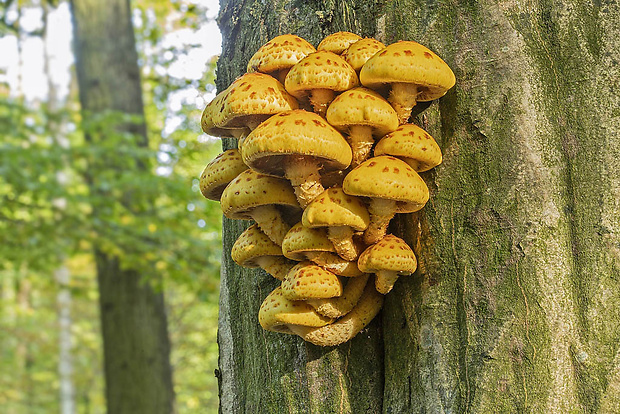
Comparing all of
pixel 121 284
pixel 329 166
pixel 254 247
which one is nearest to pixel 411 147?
pixel 329 166

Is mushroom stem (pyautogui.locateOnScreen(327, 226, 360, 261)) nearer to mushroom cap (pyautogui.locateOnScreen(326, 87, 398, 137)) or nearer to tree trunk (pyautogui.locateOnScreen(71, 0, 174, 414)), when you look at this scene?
mushroom cap (pyautogui.locateOnScreen(326, 87, 398, 137))

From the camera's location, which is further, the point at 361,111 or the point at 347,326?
the point at 347,326

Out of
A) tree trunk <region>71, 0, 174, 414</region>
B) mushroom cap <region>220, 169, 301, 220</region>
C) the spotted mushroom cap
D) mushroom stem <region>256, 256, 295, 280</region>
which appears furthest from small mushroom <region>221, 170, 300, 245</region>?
tree trunk <region>71, 0, 174, 414</region>

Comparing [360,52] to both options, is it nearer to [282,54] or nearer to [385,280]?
[282,54]

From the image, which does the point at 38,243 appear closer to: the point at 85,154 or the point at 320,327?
the point at 85,154

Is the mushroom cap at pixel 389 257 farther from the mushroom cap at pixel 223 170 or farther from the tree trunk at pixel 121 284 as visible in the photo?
the tree trunk at pixel 121 284

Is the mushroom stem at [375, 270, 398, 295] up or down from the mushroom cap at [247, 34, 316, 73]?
down

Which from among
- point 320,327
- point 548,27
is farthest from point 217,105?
point 548,27
